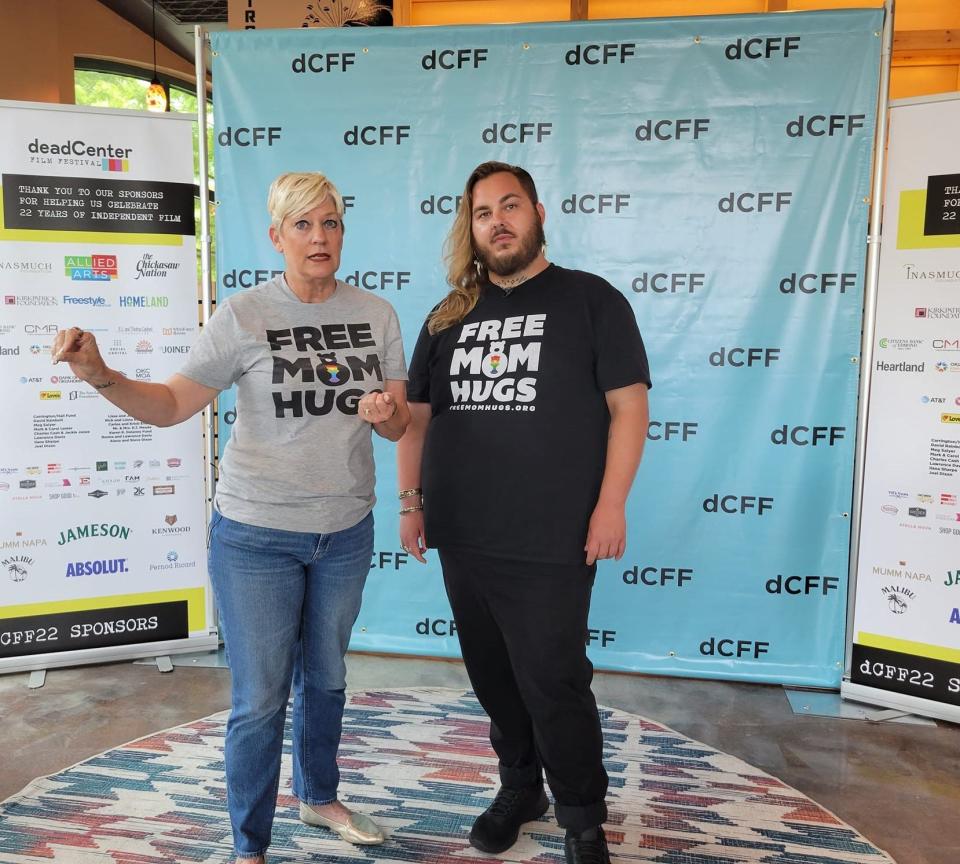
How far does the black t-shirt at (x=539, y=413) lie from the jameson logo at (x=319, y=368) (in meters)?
0.26

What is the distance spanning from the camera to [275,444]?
180 centimetres

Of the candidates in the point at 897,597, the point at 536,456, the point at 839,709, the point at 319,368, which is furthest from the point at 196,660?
the point at 897,597

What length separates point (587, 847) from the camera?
6.38ft

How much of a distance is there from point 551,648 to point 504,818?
0.57 meters

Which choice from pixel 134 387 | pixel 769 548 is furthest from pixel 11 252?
pixel 769 548

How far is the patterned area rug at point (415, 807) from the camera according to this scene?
2092 mm

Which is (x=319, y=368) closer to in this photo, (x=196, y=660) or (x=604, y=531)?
(x=604, y=531)

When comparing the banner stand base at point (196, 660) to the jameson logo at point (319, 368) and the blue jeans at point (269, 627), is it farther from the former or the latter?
the jameson logo at point (319, 368)

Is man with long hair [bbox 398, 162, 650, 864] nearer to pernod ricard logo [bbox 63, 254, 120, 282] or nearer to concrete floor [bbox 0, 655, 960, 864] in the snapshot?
concrete floor [bbox 0, 655, 960, 864]

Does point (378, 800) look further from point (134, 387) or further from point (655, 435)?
point (655, 435)

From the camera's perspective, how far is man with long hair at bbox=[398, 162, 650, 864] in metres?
1.86

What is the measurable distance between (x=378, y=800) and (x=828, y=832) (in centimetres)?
122

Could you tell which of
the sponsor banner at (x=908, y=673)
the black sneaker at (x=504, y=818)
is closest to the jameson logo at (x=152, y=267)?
the black sneaker at (x=504, y=818)

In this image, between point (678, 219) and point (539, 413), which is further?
point (678, 219)
